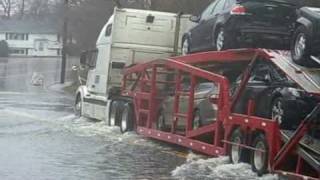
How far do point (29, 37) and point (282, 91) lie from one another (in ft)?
379

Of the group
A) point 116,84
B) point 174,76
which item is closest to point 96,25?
point 116,84

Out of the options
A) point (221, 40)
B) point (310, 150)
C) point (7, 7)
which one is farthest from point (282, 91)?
point (7, 7)

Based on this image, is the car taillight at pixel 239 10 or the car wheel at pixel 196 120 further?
the car wheel at pixel 196 120

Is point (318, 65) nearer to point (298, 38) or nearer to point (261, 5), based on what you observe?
point (298, 38)

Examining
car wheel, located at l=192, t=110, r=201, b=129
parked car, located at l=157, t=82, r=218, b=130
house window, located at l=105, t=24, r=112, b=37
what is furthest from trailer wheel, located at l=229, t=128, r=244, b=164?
house window, located at l=105, t=24, r=112, b=37

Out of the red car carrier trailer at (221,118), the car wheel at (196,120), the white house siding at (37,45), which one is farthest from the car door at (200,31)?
the white house siding at (37,45)

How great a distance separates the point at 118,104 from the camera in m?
18.0

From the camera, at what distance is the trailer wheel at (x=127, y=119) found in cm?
1703

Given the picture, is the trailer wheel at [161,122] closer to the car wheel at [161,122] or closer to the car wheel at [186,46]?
the car wheel at [161,122]

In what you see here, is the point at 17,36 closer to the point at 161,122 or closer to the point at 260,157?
the point at 161,122

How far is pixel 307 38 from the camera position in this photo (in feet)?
33.5

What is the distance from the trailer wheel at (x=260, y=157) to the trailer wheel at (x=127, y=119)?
22.1 ft

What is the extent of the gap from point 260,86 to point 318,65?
113 centimetres

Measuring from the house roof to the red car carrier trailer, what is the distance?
10581 cm
